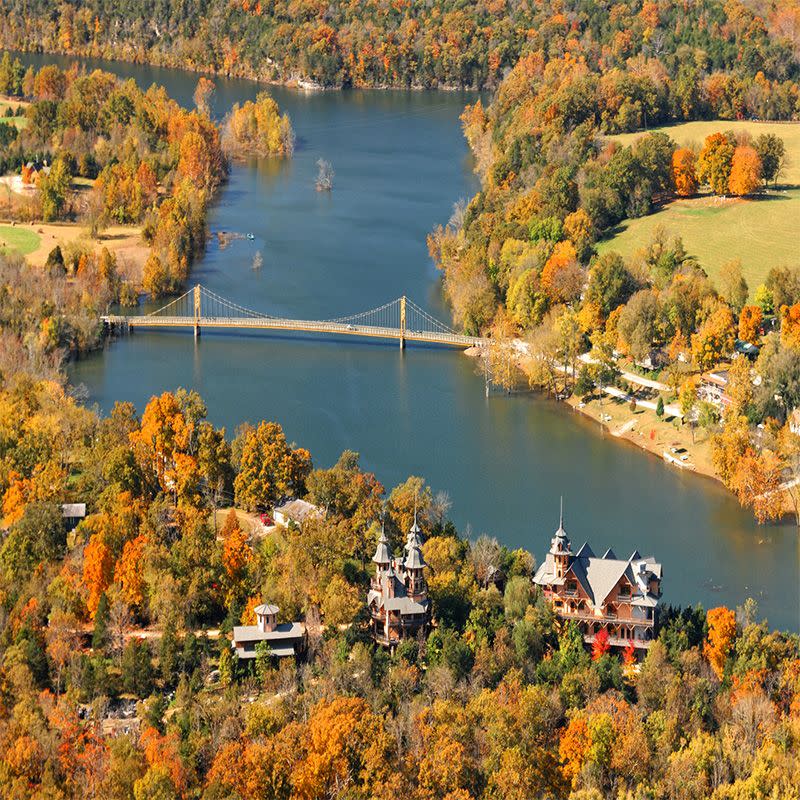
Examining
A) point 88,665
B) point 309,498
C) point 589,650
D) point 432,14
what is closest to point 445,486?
point 309,498

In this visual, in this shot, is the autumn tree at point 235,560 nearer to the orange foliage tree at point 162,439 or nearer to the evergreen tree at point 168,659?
the evergreen tree at point 168,659

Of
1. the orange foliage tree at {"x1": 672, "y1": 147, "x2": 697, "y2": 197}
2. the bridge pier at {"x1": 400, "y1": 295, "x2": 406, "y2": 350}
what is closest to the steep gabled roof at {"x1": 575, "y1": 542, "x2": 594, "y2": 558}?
the bridge pier at {"x1": 400, "y1": 295, "x2": 406, "y2": 350}

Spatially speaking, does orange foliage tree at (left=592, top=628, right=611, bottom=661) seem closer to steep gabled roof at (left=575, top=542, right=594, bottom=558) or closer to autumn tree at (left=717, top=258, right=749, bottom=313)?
steep gabled roof at (left=575, top=542, right=594, bottom=558)

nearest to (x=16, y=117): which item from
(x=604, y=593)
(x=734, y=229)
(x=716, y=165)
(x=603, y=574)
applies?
(x=716, y=165)

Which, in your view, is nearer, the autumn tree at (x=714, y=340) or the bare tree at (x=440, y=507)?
the bare tree at (x=440, y=507)

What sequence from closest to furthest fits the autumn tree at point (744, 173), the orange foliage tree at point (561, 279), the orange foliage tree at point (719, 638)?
the orange foliage tree at point (719, 638)
the orange foliage tree at point (561, 279)
the autumn tree at point (744, 173)

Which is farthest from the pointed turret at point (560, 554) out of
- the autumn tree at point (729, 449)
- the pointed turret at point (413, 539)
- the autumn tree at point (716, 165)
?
the autumn tree at point (716, 165)

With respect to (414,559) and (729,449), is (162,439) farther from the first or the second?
(729,449)
